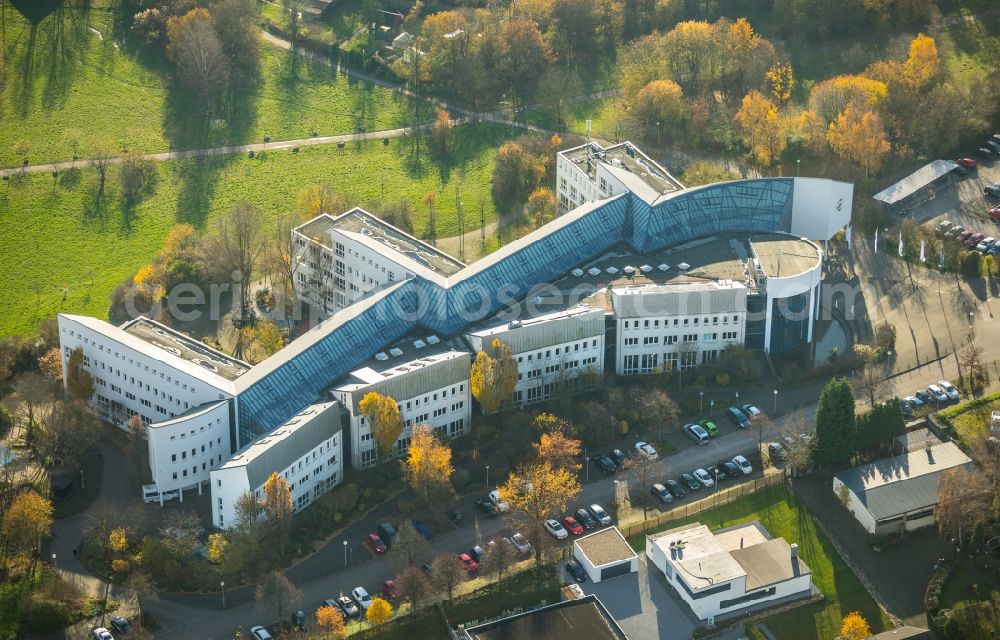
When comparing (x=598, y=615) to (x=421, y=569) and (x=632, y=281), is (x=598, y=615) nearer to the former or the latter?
(x=421, y=569)

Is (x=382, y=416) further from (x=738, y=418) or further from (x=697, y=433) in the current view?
(x=738, y=418)

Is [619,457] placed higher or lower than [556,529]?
higher

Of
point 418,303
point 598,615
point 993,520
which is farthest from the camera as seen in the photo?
point 418,303

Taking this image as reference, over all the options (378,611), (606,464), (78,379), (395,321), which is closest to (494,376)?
(395,321)

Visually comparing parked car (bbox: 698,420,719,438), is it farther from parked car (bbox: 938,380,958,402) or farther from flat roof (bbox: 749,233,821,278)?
parked car (bbox: 938,380,958,402)

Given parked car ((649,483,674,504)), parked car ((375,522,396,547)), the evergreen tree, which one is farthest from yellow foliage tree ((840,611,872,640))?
parked car ((375,522,396,547))

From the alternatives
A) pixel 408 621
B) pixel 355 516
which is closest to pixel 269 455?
pixel 355 516
